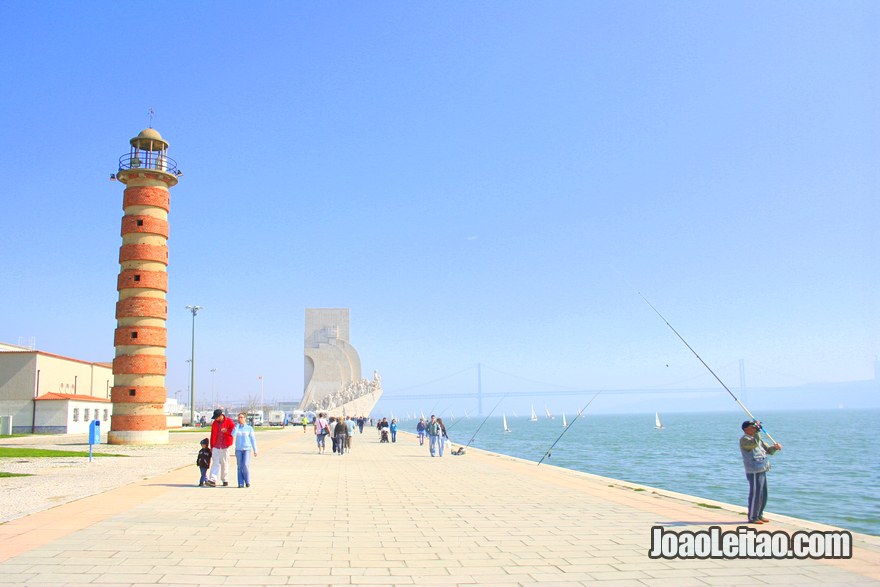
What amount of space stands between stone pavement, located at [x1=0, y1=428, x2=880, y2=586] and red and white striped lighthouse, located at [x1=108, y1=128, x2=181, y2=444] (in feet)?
69.9

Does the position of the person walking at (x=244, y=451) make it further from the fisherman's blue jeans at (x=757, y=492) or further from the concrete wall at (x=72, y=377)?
the concrete wall at (x=72, y=377)

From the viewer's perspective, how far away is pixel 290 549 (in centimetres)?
820

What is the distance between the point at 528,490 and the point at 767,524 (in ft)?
18.0

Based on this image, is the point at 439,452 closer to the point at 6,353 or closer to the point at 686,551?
the point at 686,551

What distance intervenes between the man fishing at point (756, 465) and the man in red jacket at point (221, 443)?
1017cm

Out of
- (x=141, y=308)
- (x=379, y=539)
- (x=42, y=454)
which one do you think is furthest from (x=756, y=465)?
(x=141, y=308)

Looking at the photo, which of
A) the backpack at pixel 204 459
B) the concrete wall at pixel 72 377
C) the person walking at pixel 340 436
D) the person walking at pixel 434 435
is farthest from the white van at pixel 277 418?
the backpack at pixel 204 459

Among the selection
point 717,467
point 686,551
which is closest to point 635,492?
point 686,551

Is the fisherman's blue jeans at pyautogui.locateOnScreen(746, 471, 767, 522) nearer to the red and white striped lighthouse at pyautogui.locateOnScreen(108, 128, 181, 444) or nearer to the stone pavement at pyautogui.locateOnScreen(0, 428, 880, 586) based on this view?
the stone pavement at pyautogui.locateOnScreen(0, 428, 880, 586)

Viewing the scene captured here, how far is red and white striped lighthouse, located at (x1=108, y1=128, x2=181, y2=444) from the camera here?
3475cm

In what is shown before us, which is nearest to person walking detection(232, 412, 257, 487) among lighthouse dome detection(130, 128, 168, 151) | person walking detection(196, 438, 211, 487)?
person walking detection(196, 438, 211, 487)

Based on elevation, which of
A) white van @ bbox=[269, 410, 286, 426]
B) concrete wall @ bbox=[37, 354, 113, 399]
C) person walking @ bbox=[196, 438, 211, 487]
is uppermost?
concrete wall @ bbox=[37, 354, 113, 399]

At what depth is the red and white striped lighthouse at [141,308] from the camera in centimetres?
3475

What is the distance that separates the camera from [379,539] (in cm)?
892
